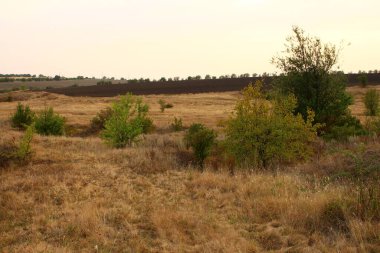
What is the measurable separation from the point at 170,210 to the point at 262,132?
20.8 ft

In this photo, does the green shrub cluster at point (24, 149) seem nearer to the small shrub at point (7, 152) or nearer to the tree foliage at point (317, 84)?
the small shrub at point (7, 152)

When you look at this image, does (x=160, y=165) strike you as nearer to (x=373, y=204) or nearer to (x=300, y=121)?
(x=300, y=121)

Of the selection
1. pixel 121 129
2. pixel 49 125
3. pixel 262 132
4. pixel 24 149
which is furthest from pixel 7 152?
pixel 49 125

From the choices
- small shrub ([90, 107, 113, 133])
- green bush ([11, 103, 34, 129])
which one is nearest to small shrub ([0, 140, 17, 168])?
green bush ([11, 103, 34, 129])

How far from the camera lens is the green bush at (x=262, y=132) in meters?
13.1

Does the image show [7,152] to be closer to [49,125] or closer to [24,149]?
[24,149]

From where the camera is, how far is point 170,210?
7676mm

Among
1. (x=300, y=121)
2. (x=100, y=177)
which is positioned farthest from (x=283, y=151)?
(x=100, y=177)

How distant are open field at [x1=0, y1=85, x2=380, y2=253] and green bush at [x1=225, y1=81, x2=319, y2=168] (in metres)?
1.42

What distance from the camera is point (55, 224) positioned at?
7070 millimetres

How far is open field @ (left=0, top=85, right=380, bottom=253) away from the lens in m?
6.07

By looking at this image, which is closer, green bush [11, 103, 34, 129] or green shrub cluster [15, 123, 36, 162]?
green shrub cluster [15, 123, 36, 162]

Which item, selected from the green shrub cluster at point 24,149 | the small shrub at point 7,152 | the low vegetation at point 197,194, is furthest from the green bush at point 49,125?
the green shrub cluster at point 24,149

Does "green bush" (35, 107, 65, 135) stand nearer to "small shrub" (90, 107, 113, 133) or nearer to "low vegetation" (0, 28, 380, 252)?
"small shrub" (90, 107, 113, 133)
